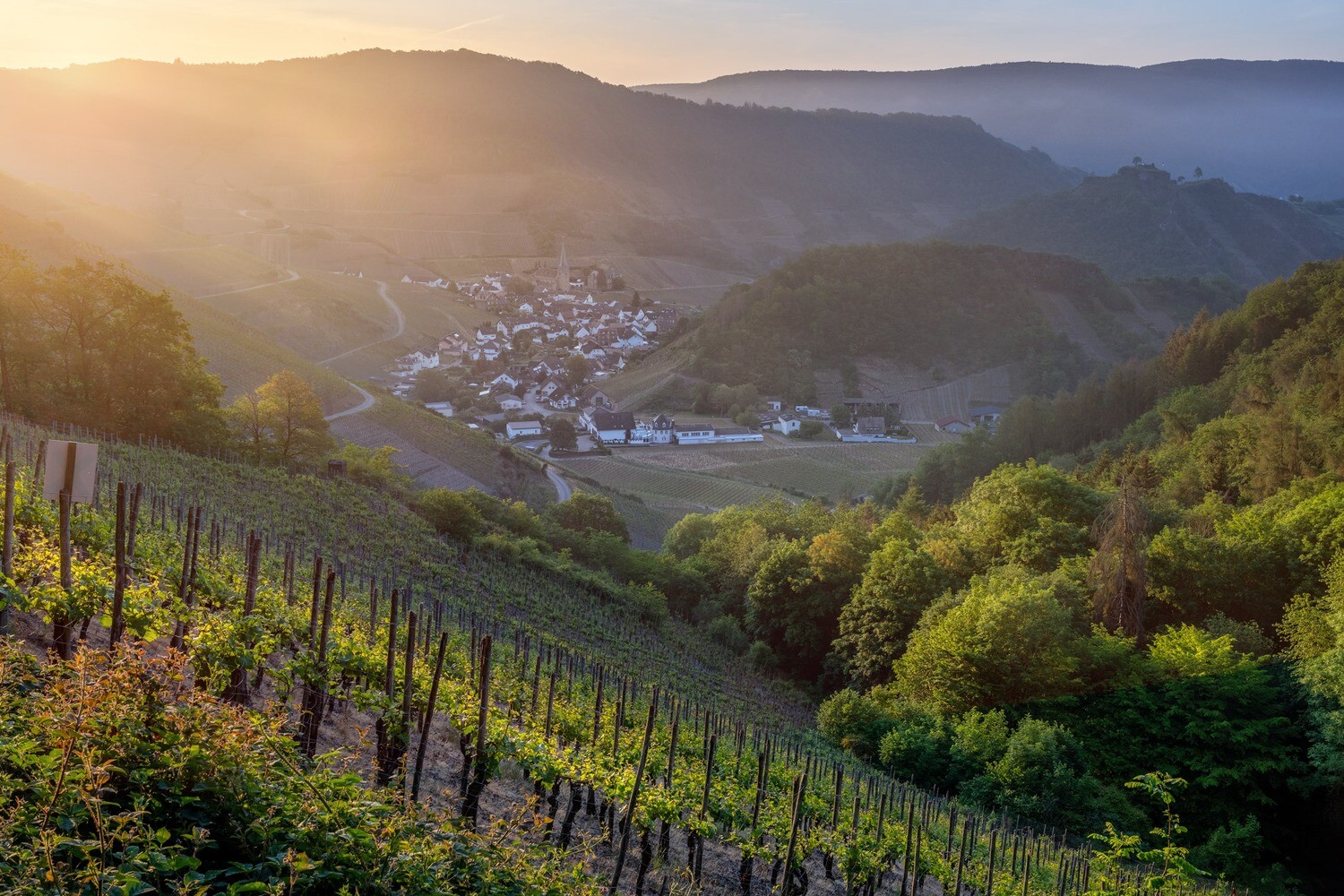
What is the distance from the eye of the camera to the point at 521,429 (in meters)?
67.9

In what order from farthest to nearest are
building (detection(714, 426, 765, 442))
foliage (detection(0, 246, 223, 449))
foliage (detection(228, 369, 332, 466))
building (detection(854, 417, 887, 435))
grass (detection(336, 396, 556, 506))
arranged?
building (detection(854, 417, 887, 435)), building (detection(714, 426, 765, 442)), grass (detection(336, 396, 556, 506)), foliage (detection(228, 369, 332, 466)), foliage (detection(0, 246, 223, 449))

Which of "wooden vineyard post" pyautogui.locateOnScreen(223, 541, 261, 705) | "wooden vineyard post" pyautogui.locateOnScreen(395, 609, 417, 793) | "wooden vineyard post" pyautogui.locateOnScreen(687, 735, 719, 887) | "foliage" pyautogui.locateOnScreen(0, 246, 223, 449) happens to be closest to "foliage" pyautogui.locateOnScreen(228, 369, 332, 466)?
"foliage" pyautogui.locateOnScreen(0, 246, 223, 449)

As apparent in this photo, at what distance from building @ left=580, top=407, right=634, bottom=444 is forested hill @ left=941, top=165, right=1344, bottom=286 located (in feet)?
381

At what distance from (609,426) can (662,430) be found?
14.4ft

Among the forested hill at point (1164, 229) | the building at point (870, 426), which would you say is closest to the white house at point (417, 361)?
the building at point (870, 426)

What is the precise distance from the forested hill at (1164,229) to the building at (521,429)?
122675mm

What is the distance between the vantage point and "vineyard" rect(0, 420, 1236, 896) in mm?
3906

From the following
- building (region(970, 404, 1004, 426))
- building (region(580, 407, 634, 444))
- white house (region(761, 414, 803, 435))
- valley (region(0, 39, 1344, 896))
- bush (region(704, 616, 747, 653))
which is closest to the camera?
valley (region(0, 39, 1344, 896))

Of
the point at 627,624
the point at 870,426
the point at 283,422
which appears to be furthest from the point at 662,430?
the point at 627,624

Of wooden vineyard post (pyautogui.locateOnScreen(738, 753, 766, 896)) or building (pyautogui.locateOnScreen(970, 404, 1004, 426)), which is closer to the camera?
wooden vineyard post (pyautogui.locateOnScreen(738, 753, 766, 896))

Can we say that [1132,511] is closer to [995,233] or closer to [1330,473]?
[1330,473]

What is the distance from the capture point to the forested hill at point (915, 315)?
310ft

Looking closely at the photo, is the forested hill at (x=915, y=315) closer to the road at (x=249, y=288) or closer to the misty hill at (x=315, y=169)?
the road at (x=249, y=288)

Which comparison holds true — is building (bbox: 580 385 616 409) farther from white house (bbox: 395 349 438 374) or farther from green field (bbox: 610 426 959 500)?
white house (bbox: 395 349 438 374)
